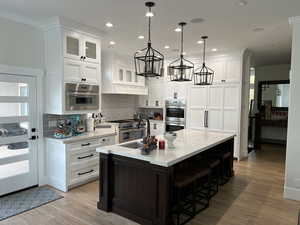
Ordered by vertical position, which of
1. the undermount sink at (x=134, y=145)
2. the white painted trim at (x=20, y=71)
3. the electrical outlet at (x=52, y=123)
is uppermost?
the white painted trim at (x=20, y=71)

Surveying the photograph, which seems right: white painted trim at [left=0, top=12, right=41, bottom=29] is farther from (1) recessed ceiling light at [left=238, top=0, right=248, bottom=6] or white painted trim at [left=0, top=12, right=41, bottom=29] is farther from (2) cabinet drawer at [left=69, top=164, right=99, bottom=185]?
(1) recessed ceiling light at [left=238, top=0, right=248, bottom=6]

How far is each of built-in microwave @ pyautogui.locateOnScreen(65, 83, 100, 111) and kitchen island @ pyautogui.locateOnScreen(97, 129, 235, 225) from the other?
52.2 inches

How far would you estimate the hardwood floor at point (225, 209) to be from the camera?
2.83m

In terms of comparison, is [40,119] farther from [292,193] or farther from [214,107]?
[292,193]

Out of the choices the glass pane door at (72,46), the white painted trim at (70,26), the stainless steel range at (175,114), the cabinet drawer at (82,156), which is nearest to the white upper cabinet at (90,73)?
the glass pane door at (72,46)

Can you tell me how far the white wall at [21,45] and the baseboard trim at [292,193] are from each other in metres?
4.68

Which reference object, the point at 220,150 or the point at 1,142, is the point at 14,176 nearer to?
the point at 1,142

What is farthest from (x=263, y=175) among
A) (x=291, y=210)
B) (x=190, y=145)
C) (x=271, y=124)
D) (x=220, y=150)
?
(x=271, y=124)

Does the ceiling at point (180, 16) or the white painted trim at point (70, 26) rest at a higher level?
the ceiling at point (180, 16)

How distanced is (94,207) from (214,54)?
4.71 m

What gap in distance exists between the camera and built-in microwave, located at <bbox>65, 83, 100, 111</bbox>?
3816 millimetres

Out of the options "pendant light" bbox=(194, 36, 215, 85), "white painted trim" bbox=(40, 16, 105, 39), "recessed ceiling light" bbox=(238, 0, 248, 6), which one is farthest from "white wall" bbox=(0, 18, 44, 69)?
"recessed ceiling light" bbox=(238, 0, 248, 6)

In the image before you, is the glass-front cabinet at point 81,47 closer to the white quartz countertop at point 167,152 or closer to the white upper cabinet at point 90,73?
the white upper cabinet at point 90,73

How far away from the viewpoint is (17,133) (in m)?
3.63
